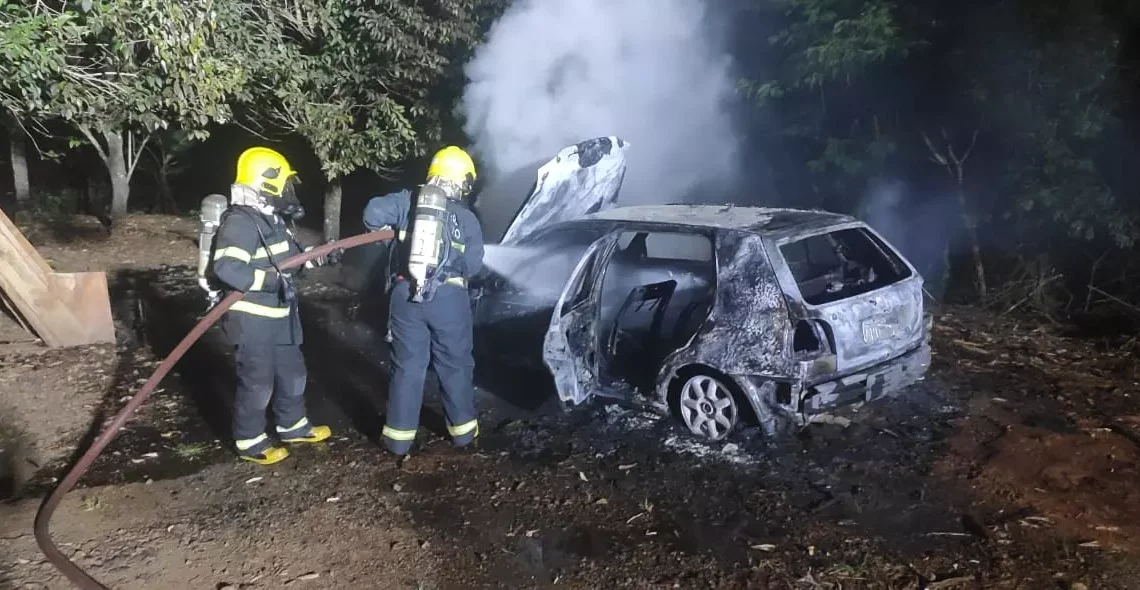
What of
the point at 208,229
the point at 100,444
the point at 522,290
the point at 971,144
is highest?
the point at 971,144

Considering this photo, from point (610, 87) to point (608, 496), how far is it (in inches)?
225

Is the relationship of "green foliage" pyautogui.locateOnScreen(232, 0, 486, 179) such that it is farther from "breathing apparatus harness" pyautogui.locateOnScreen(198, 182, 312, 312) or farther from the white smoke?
"breathing apparatus harness" pyautogui.locateOnScreen(198, 182, 312, 312)

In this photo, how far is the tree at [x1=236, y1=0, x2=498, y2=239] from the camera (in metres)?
9.80

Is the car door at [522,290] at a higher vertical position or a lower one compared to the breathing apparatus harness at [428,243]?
lower

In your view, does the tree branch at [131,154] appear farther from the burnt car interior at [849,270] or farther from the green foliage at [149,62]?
the burnt car interior at [849,270]

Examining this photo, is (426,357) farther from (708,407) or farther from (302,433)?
(708,407)

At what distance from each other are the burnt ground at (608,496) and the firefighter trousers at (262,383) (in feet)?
0.96

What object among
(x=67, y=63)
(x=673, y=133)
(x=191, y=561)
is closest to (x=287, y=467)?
(x=191, y=561)

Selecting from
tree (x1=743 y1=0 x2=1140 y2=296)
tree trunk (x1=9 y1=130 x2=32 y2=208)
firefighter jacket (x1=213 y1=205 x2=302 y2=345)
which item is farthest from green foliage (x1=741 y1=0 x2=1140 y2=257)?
tree trunk (x1=9 y1=130 x2=32 y2=208)

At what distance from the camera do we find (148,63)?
296 inches

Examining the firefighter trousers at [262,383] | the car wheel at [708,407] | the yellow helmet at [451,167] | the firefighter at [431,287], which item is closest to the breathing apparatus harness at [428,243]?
the firefighter at [431,287]

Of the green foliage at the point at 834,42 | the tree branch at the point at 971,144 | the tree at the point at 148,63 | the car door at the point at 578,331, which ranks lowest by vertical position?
Result: the car door at the point at 578,331

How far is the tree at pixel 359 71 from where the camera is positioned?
9797mm

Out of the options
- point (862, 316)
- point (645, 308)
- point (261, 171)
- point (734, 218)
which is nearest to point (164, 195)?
point (261, 171)
